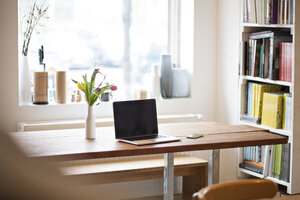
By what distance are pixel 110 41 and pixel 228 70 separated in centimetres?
103

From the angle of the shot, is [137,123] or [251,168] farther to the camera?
[251,168]

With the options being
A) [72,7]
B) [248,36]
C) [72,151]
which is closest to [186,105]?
[248,36]

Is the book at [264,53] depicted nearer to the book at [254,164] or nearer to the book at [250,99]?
the book at [250,99]

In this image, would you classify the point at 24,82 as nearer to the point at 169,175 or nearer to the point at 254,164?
the point at 169,175

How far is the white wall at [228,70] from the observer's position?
3660 millimetres

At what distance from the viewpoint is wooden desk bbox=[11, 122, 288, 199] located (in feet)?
7.48

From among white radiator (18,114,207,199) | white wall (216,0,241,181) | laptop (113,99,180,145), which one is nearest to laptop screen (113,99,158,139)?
laptop (113,99,180,145)

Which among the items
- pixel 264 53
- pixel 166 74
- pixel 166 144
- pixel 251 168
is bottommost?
pixel 251 168

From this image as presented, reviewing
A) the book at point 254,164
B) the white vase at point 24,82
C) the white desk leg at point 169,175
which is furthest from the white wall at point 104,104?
the white desk leg at point 169,175

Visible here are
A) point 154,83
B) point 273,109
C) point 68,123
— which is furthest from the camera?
point 154,83

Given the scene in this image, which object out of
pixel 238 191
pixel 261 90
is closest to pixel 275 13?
pixel 261 90

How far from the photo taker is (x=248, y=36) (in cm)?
355

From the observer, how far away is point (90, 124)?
2.54m

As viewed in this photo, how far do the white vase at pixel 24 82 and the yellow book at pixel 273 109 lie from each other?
173 centimetres
